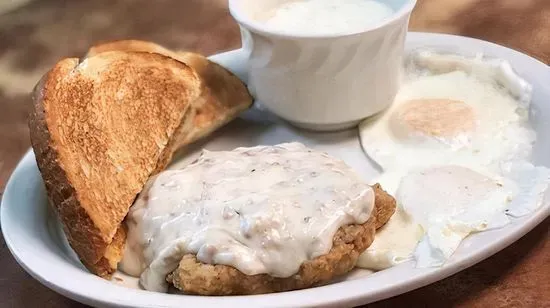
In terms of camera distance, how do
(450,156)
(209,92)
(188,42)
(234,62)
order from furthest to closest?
(188,42)
(234,62)
(209,92)
(450,156)

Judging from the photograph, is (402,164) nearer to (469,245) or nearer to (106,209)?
(469,245)

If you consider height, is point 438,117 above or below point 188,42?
above

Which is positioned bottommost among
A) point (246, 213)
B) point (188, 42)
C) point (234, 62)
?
point (188, 42)

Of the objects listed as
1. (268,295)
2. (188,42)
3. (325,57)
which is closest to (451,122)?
(325,57)

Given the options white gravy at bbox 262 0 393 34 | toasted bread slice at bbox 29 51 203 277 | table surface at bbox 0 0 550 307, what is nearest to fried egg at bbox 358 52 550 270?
table surface at bbox 0 0 550 307

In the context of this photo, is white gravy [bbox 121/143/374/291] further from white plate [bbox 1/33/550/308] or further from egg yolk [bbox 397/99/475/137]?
egg yolk [bbox 397/99/475/137]

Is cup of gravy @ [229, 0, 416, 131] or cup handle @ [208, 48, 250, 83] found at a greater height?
cup of gravy @ [229, 0, 416, 131]

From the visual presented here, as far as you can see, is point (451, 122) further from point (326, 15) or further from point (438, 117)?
point (326, 15)
